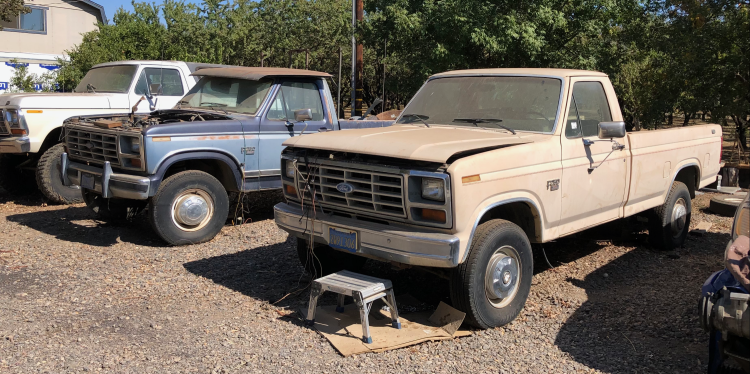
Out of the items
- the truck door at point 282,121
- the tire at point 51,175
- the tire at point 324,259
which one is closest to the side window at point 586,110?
the tire at point 324,259

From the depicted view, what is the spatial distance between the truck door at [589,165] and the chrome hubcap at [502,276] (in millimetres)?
672

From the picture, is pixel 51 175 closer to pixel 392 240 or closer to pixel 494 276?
pixel 392 240

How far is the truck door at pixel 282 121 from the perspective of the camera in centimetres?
814

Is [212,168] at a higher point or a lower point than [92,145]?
lower

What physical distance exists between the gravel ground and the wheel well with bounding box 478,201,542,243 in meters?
0.66

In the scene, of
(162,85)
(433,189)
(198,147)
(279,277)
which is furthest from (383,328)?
(162,85)

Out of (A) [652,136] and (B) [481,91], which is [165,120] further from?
(A) [652,136]

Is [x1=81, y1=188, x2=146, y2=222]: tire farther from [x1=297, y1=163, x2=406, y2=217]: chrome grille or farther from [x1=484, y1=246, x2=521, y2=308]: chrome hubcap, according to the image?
[x1=484, y1=246, x2=521, y2=308]: chrome hubcap

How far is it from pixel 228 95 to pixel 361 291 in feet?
15.1

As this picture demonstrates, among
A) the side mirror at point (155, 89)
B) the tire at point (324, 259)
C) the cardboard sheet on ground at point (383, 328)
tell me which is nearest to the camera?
the cardboard sheet on ground at point (383, 328)

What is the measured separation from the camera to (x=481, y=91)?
6.18m

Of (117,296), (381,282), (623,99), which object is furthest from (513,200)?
(623,99)

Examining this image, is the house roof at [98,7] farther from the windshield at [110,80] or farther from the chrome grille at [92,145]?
the chrome grille at [92,145]

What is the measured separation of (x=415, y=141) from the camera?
4926 millimetres
